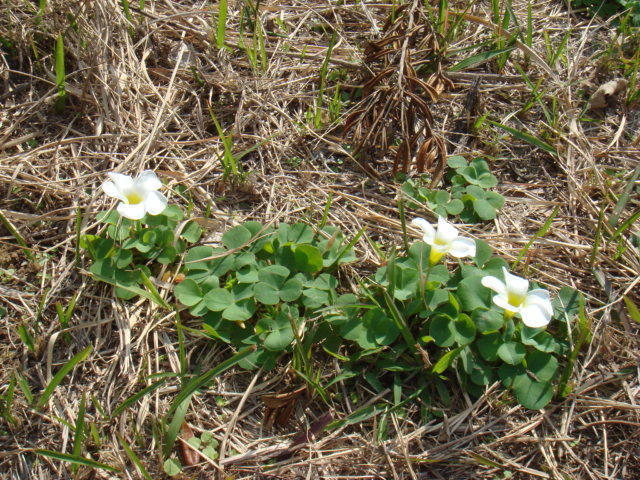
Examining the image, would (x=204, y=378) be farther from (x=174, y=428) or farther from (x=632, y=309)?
(x=632, y=309)

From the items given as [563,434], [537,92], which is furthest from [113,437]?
[537,92]

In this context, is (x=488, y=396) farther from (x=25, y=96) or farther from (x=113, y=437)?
(x=25, y=96)

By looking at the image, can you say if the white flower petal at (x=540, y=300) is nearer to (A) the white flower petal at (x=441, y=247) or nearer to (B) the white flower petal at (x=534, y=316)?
(B) the white flower petal at (x=534, y=316)

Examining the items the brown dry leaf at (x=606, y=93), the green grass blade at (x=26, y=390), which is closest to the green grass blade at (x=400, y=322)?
the green grass blade at (x=26, y=390)

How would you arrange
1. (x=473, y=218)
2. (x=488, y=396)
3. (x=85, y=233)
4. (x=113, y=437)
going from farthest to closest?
(x=473, y=218) < (x=85, y=233) < (x=488, y=396) < (x=113, y=437)

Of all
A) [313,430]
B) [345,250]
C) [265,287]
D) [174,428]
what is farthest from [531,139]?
[174,428]

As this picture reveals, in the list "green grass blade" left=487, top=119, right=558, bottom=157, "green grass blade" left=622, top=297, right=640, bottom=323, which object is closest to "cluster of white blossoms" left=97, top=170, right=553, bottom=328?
"green grass blade" left=622, top=297, right=640, bottom=323

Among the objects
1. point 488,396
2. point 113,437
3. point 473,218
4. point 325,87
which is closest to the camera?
point 113,437
